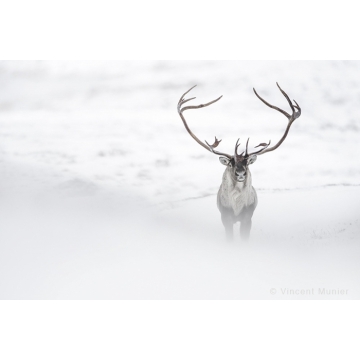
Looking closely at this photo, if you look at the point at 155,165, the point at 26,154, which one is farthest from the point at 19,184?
the point at 155,165

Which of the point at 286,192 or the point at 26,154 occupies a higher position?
the point at 26,154

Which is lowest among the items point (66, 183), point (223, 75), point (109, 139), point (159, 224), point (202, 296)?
point (202, 296)

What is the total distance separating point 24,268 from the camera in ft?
12.2

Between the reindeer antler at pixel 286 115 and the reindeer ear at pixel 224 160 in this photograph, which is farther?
the reindeer antler at pixel 286 115

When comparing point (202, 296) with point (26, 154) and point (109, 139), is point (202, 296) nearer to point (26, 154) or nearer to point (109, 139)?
point (109, 139)

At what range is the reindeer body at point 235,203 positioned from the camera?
364cm

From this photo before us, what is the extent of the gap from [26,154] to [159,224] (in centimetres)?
107

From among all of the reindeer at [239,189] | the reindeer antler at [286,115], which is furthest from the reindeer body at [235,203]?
the reindeer antler at [286,115]

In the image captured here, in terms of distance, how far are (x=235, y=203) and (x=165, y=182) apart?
56cm

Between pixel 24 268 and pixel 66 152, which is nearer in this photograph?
pixel 24 268

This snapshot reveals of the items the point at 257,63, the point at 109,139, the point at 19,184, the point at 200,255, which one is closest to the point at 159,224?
the point at 200,255

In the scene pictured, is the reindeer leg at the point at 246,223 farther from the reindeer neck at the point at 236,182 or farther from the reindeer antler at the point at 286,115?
the reindeer antler at the point at 286,115

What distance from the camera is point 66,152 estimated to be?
3980 millimetres

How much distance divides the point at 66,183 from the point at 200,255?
42.0 inches
